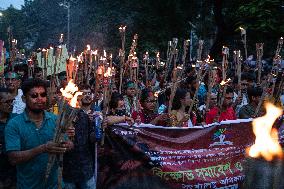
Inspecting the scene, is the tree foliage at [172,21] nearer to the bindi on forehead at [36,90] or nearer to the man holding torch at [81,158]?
the man holding torch at [81,158]

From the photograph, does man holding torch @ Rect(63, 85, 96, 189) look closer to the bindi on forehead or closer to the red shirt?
the bindi on forehead

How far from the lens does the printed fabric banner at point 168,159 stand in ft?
18.4

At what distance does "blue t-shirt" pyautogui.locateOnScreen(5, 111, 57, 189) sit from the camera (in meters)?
3.76

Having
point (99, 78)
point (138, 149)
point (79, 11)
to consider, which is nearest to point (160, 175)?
point (138, 149)

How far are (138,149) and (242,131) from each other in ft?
4.83

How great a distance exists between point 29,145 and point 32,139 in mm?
56

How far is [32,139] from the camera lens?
379 centimetres

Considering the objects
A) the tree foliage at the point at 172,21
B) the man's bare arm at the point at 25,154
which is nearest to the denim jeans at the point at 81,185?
the man's bare arm at the point at 25,154

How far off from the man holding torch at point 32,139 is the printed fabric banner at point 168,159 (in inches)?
70.3

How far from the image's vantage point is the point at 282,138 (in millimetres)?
6098

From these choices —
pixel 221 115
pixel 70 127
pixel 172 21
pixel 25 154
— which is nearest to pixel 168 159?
pixel 221 115

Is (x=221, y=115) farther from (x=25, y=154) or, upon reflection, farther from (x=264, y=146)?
(x=25, y=154)

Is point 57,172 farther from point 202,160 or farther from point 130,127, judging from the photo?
point 202,160

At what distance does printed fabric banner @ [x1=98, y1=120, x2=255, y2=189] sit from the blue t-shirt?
1.82 meters
